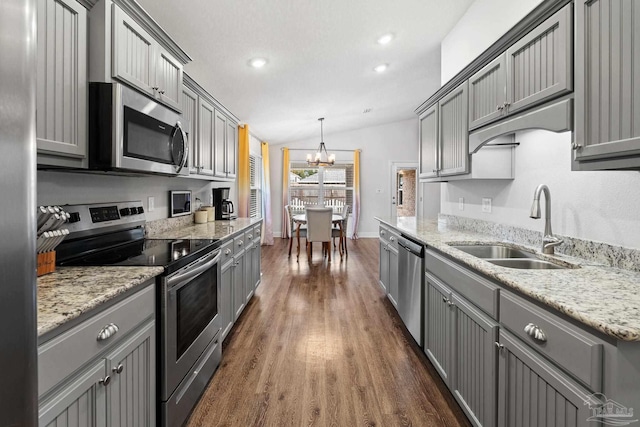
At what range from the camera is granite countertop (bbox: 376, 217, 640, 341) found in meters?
0.82

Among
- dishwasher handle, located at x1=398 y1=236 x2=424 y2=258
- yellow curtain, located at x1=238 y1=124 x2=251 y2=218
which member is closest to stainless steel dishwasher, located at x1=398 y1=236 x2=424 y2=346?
dishwasher handle, located at x1=398 y1=236 x2=424 y2=258

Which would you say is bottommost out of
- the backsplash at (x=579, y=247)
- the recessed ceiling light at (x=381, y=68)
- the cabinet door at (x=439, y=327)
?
the cabinet door at (x=439, y=327)

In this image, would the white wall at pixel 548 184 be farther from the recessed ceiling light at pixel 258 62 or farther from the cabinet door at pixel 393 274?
the recessed ceiling light at pixel 258 62

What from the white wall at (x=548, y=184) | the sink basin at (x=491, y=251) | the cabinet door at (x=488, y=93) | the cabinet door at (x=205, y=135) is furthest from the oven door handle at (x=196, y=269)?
the white wall at (x=548, y=184)

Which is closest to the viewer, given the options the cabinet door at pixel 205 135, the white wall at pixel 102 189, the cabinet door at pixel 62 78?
the cabinet door at pixel 62 78

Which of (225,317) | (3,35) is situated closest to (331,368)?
(225,317)

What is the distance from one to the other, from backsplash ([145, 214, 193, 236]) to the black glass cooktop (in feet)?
0.97

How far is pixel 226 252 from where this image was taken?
2.43 m

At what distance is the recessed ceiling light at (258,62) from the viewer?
312cm

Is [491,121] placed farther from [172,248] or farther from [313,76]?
[313,76]

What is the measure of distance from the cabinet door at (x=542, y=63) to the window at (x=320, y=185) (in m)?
6.43

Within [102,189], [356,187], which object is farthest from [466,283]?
[356,187]

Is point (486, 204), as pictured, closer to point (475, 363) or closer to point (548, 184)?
point (548, 184)

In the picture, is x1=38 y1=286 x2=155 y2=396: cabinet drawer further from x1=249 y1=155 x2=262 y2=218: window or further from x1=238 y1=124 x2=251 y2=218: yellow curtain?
x1=249 y1=155 x2=262 y2=218: window
